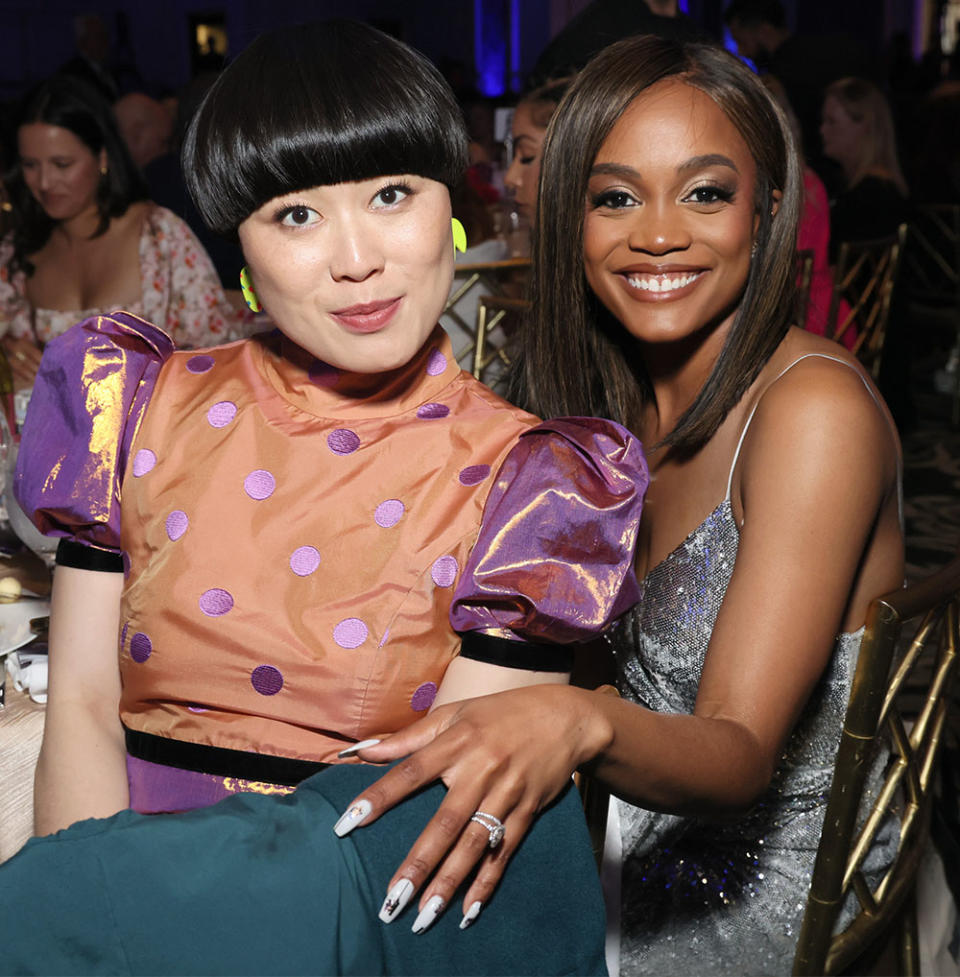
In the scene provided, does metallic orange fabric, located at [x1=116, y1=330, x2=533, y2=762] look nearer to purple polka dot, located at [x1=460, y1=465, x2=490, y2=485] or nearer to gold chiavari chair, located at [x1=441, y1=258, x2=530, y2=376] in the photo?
purple polka dot, located at [x1=460, y1=465, x2=490, y2=485]

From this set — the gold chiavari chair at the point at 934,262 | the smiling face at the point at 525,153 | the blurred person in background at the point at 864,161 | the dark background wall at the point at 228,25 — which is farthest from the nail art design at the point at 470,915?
the dark background wall at the point at 228,25

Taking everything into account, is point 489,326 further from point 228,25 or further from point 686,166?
point 228,25

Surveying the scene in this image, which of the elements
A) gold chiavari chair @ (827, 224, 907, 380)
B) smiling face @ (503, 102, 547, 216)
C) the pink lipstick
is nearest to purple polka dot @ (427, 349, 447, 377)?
the pink lipstick

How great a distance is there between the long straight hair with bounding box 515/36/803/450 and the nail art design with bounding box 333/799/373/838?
0.81 m

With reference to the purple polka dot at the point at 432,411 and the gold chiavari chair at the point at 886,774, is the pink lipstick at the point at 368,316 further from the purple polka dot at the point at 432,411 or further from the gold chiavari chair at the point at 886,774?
the gold chiavari chair at the point at 886,774

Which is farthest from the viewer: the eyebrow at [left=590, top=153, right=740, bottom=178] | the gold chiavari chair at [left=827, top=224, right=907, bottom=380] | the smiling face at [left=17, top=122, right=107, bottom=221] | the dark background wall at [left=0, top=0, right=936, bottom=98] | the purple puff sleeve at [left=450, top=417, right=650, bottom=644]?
the dark background wall at [left=0, top=0, right=936, bottom=98]

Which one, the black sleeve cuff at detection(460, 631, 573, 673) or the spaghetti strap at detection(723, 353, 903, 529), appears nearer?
the black sleeve cuff at detection(460, 631, 573, 673)

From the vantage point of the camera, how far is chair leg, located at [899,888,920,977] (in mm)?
1525

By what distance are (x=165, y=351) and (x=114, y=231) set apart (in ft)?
7.24

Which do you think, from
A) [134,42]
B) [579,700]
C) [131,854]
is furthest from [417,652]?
[134,42]

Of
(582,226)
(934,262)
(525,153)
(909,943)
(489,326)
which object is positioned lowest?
(934,262)

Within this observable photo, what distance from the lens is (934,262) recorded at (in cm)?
673

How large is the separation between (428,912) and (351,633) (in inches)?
11.6

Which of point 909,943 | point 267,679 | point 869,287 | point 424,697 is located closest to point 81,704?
point 267,679
